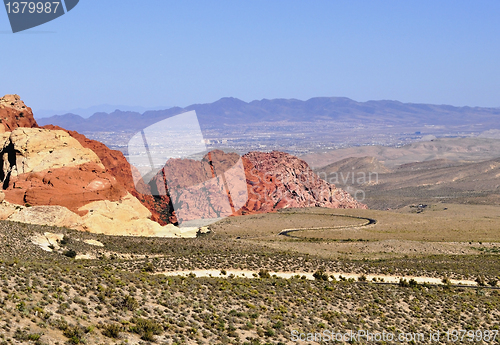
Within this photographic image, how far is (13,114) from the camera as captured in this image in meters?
48.2

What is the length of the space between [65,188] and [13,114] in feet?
45.6

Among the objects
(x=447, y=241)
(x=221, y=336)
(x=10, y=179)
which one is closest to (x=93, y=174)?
Result: (x=10, y=179)

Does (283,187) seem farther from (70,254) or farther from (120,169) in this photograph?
(70,254)

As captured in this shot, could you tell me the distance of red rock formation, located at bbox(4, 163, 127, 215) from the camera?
123ft

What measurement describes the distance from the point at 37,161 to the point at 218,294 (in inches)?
885

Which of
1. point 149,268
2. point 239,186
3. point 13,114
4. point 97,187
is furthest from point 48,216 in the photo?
point 239,186

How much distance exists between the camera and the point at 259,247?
4225 centimetres

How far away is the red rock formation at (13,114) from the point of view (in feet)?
155

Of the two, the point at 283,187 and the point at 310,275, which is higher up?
the point at 310,275

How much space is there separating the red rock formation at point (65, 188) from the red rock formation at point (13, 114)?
1007 cm

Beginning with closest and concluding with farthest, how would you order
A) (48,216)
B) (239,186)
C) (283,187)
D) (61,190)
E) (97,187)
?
(48,216) < (61,190) < (97,187) < (239,186) < (283,187)

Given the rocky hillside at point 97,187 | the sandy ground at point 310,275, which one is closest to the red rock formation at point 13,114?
the rocky hillside at point 97,187

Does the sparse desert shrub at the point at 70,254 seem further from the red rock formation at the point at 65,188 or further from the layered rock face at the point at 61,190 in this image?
the red rock formation at the point at 65,188

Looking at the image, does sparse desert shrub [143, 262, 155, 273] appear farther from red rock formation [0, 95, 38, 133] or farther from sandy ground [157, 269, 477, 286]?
red rock formation [0, 95, 38, 133]
